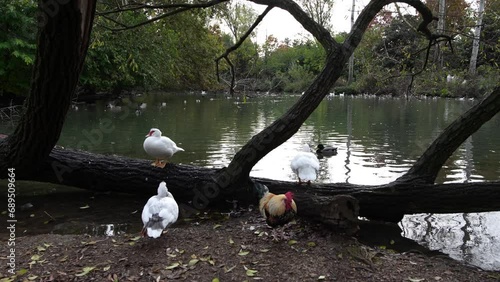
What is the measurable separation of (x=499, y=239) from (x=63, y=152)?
21.8ft

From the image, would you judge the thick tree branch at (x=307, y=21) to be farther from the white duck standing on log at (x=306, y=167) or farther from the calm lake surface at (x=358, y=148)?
the white duck standing on log at (x=306, y=167)

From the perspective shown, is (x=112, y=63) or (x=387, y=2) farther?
(x=112, y=63)

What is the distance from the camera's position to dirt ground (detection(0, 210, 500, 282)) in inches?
141

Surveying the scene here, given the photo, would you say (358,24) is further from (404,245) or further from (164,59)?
(164,59)

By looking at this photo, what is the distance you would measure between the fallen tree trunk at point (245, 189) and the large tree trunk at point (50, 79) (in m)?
0.61

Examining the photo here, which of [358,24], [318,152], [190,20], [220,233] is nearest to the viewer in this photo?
[220,233]

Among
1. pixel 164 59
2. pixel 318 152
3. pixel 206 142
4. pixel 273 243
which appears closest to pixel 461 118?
pixel 273 243

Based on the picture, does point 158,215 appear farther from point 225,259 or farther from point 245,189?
point 245,189

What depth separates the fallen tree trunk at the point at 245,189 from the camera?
16.0ft

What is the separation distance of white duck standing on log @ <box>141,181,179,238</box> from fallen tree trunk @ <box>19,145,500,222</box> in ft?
4.34

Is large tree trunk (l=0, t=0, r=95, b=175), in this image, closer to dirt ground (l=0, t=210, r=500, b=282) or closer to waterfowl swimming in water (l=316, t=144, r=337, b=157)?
dirt ground (l=0, t=210, r=500, b=282)

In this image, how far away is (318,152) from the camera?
10859 mm

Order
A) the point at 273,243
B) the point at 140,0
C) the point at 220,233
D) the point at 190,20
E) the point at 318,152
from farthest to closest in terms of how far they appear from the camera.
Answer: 1. the point at 318,152
2. the point at 190,20
3. the point at 140,0
4. the point at 220,233
5. the point at 273,243

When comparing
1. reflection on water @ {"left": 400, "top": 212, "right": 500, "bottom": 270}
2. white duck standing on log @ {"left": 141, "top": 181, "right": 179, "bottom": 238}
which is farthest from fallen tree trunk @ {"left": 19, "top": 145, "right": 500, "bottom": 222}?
white duck standing on log @ {"left": 141, "top": 181, "right": 179, "bottom": 238}
